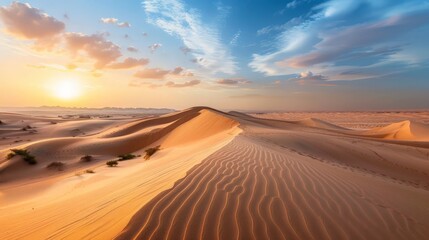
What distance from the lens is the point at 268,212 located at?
125 inches

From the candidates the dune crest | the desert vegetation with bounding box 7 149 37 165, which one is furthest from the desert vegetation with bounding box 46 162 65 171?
the dune crest

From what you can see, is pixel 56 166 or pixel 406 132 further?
pixel 406 132

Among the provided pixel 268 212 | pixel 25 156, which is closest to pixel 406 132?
pixel 268 212

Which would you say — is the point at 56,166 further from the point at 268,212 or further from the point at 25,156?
the point at 268,212

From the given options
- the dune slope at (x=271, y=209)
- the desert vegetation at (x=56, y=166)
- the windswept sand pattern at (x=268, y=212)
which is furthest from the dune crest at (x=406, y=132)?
the desert vegetation at (x=56, y=166)

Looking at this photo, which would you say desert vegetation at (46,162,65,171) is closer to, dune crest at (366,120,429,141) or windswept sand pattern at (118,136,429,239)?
windswept sand pattern at (118,136,429,239)

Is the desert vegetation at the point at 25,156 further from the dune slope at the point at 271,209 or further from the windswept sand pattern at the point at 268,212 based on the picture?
the windswept sand pattern at the point at 268,212

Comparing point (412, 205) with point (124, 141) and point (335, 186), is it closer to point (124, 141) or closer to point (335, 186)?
point (335, 186)

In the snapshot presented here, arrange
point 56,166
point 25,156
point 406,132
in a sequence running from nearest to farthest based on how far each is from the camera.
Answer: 1. point 56,166
2. point 25,156
3. point 406,132

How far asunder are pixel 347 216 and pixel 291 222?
0.94 meters

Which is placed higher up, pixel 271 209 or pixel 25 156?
pixel 271 209

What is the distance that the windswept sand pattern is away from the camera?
2.72 m

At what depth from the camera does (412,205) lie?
14.5 ft

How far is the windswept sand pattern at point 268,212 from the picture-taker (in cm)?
272
